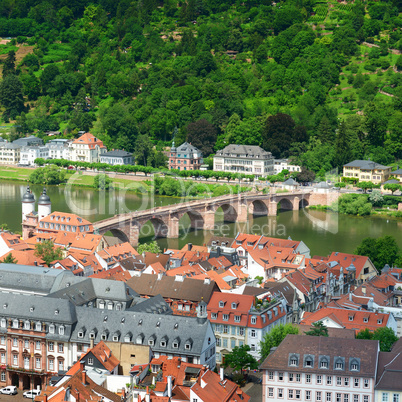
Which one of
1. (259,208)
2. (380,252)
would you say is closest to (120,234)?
(380,252)

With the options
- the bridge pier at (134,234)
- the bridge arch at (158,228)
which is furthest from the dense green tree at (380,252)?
the bridge arch at (158,228)

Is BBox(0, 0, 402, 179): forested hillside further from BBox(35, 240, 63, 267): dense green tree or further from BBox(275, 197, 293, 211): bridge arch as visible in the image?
BBox(35, 240, 63, 267): dense green tree

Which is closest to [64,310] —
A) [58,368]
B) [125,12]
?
[58,368]

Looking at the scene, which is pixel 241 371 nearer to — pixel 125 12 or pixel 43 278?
pixel 43 278

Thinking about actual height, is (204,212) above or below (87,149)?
below

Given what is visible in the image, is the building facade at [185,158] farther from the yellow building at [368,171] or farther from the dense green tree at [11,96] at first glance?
the dense green tree at [11,96]

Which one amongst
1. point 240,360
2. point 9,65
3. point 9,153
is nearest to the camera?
point 240,360

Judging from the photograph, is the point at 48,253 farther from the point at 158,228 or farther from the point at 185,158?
the point at 185,158
